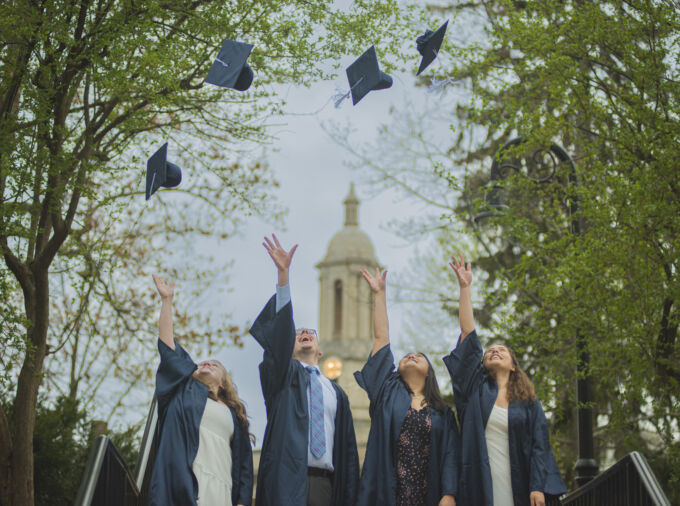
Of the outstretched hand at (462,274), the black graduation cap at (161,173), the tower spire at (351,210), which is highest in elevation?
the tower spire at (351,210)

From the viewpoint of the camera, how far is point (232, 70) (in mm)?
7191

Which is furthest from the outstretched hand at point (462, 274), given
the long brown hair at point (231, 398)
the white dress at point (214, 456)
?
the white dress at point (214, 456)

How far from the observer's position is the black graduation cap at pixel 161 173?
7.17 metres

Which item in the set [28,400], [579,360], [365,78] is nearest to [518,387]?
[579,360]

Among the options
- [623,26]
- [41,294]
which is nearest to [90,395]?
[41,294]

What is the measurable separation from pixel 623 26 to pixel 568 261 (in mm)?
2544

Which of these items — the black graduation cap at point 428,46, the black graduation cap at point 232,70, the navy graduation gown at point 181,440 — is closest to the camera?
the navy graduation gown at point 181,440

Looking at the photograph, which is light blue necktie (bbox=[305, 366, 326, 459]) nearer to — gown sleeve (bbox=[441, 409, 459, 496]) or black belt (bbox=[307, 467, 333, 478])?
black belt (bbox=[307, 467, 333, 478])

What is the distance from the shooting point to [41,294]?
813 cm

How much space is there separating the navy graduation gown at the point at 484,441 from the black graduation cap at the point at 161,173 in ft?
10.3

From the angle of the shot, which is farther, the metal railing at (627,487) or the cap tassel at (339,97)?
the cap tassel at (339,97)

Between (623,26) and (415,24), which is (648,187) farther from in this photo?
(415,24)

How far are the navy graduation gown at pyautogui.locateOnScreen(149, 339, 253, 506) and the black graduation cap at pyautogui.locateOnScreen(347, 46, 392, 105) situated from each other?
3053mm

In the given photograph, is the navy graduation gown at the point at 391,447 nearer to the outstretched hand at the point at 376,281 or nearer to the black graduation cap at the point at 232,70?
the outstretched hand at the point at 376,281
